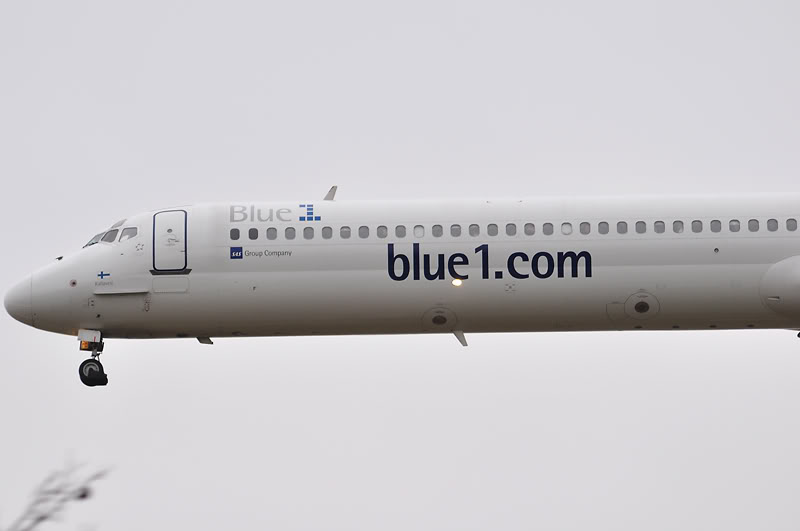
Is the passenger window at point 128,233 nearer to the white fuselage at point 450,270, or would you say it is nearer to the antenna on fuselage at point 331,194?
the white fuselage at point 450,270

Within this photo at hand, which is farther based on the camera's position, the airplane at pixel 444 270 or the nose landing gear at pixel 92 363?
the nose landing gear at pixel 92 363

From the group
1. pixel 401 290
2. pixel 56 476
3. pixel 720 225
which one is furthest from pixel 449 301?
pixel 56 476

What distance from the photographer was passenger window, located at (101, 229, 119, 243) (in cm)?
3109

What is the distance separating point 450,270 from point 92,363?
10.6m

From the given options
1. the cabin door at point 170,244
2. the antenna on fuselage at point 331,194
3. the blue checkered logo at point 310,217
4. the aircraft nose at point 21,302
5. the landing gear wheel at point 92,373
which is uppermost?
the antenna on fuselage at point 331,194

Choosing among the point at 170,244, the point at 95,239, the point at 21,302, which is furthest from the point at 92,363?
the point at 170,244

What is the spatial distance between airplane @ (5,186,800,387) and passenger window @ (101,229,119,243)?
526mm

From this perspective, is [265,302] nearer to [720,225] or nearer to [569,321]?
[569,321]

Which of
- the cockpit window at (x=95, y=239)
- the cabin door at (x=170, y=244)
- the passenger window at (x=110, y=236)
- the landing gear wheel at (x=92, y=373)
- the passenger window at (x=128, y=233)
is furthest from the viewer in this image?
the cockpit window at (x=95, y=239)

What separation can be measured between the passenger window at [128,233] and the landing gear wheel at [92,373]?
11.7 ft

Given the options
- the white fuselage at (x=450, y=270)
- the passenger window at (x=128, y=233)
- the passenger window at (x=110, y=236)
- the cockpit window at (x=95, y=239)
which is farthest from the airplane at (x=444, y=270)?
the cockpit window at (x=95, y=239)

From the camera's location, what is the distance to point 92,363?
103ft

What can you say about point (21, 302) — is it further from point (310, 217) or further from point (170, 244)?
point (310, 217)

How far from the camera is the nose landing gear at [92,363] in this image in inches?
1208
